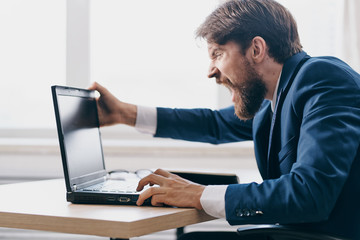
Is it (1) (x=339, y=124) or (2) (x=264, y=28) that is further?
(2) (x=264, y=28)

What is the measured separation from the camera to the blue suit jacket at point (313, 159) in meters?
0.96

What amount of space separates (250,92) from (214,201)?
0.58 m

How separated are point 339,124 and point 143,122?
0.97 metres

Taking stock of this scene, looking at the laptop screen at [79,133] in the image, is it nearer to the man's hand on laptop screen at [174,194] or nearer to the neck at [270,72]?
the man's hand on laptop screen at [174,194]

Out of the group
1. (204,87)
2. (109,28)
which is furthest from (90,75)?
(204,87)

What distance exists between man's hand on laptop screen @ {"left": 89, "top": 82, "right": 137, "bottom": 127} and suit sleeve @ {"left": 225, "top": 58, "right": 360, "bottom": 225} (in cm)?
84

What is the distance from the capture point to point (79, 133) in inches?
50.0

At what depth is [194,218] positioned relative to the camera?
1021 mm

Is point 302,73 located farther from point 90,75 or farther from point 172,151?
point 90,75

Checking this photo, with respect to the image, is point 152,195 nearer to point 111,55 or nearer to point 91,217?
point 91,217

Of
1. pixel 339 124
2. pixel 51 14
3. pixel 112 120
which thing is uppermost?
pixel 51 14

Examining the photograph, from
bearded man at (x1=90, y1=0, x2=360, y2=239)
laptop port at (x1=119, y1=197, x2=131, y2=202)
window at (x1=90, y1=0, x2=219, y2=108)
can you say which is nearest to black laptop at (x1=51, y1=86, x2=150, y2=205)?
laptop port at (x1=119, y1=197, x2=131, y2=202)

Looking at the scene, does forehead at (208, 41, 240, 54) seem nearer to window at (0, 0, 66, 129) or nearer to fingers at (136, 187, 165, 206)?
fingers at (136, 187, 165, 206)

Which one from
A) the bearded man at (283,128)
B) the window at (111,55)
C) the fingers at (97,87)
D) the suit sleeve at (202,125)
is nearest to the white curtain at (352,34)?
the window at (111,55)
